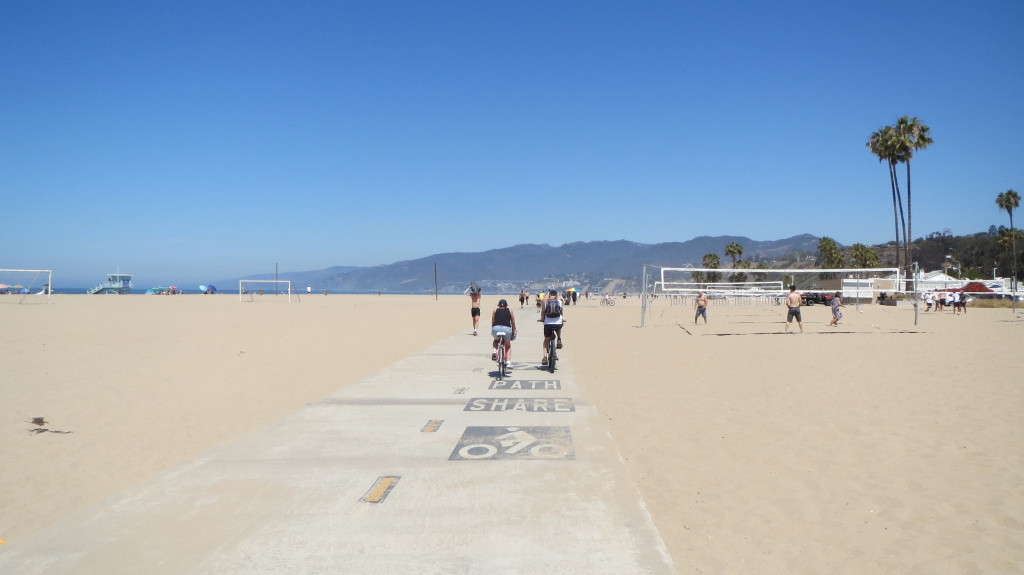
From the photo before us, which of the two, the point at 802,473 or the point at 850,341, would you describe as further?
the point at 850,341

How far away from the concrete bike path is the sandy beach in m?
0.38

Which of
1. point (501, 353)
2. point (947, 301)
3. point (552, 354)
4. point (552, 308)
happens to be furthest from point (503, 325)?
point (947, 301)

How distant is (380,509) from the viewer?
451 centimetres

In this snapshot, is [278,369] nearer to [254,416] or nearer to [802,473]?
[254,416]

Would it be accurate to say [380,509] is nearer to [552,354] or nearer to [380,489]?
[380,489]

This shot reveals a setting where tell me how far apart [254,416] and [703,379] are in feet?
23.8

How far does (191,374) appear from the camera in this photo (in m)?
11.5

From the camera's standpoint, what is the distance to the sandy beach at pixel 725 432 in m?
4.36

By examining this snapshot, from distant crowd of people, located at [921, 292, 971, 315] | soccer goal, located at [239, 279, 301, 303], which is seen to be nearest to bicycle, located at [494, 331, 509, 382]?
distant crowd of people, located at [921, 292, 971, 315]

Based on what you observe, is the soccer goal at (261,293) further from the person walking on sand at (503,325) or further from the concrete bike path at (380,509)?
the concrete bike path at (380,509)

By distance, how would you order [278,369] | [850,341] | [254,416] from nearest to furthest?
[254,416], [278,369], [850,341]

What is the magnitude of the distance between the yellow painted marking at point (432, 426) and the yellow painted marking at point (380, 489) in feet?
5.46

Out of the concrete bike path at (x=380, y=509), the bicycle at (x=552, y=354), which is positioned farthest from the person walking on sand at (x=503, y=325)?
the concrete bike path at (x=380, y=509)

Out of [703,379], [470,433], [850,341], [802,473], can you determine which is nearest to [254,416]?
[470,433]
